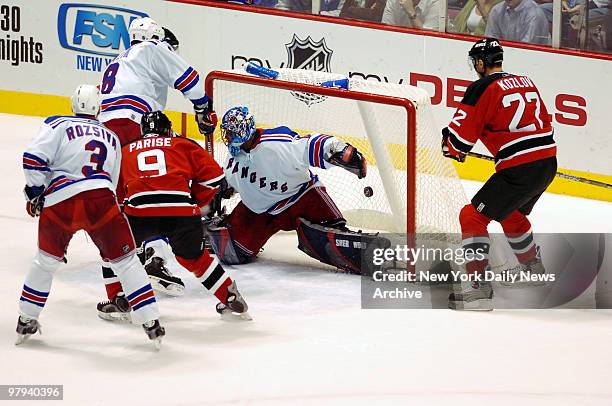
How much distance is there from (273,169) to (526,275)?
122cm

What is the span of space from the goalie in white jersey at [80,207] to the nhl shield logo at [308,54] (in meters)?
3.14

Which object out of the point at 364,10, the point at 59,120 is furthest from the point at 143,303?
the point at 364,10

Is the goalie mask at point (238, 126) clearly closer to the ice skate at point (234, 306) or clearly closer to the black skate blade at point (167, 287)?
the black skate blade at point (167, 287)

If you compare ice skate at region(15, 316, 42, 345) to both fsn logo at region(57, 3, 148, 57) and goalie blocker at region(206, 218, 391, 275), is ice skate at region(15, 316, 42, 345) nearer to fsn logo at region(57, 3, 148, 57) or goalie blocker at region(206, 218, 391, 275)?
goalie blocker at region(206, 218, 391, 275)

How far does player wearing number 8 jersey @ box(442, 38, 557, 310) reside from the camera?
544cm

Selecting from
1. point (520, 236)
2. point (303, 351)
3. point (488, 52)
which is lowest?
point (303, 351)

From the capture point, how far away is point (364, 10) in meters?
7.89

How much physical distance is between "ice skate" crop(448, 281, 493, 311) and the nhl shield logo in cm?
270

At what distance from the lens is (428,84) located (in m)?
7.65

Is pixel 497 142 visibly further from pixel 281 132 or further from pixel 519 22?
pixel 519 22

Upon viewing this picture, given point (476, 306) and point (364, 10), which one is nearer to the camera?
point (476, 306)

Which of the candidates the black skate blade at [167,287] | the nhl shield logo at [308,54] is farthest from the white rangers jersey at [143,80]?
the nhl shield logo at [308,54]

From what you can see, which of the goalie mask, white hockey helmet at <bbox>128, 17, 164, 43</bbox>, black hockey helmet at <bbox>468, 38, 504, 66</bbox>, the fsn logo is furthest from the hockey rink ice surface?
the fsn logo

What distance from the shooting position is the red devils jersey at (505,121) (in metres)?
5.43
